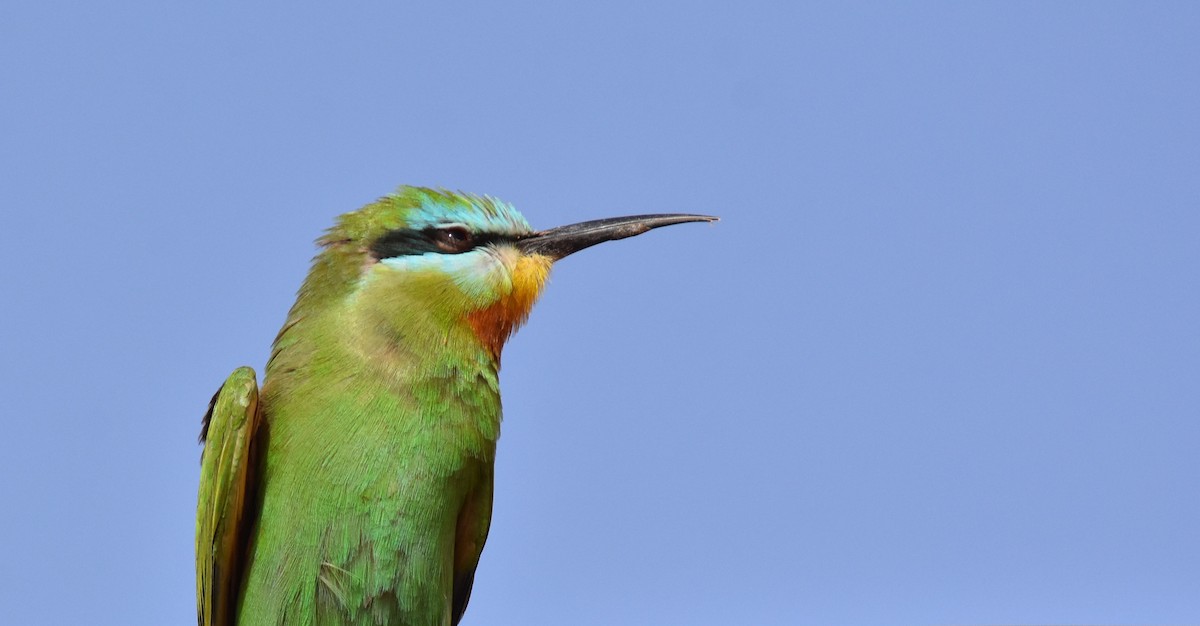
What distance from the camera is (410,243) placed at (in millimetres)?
3010

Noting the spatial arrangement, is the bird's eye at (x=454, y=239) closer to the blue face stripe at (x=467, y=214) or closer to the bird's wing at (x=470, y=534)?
the blue face stripe at (x=467, y=214)

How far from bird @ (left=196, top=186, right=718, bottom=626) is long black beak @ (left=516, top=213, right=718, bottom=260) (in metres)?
0.17

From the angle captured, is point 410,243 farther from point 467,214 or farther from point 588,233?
point 588,233

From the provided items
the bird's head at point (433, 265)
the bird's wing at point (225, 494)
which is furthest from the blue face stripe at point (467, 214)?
the bird's wing at point (225, 494)

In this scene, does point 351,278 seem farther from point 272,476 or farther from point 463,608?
point 463,608

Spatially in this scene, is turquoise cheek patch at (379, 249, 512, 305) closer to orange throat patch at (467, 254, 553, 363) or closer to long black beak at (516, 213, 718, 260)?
orange throat patch at (467, 254, 553, 363)

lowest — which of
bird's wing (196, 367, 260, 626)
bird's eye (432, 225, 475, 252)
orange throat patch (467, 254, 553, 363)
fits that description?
bird's wing (196, 367, 260, 626)

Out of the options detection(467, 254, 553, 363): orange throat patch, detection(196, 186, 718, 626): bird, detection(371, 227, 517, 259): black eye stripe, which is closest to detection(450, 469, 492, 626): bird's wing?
detection(196, 186, 718, 626): bird

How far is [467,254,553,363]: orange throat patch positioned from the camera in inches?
118

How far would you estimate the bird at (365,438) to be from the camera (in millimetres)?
2730

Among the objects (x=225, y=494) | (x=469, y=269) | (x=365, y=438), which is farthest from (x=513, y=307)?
(x=225, y=494)

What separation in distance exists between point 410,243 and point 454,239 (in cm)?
12

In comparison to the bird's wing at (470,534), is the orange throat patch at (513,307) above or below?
above

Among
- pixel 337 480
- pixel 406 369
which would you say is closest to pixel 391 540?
pixel 337 480
